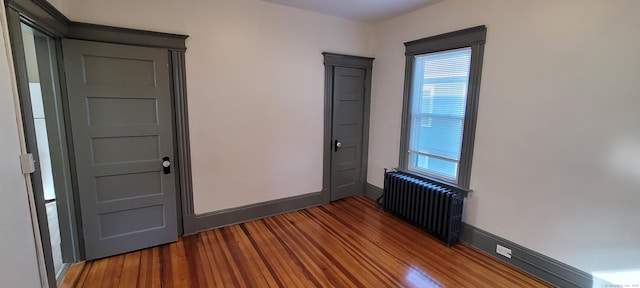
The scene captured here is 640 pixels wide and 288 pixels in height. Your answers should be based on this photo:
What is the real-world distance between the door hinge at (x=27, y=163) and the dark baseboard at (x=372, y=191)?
147 inches

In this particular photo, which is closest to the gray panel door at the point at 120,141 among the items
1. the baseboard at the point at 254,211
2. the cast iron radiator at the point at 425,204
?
the baseboard at the point at 254,211

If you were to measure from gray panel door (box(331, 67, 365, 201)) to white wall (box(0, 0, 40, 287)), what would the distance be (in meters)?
3.12

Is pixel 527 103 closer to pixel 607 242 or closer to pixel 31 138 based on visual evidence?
pixel 607 242

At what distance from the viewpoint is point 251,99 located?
330 cm

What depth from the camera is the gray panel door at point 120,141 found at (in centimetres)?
245

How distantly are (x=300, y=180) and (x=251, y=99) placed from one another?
133cm

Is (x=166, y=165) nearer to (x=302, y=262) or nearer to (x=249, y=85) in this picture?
(x=249, y=85)

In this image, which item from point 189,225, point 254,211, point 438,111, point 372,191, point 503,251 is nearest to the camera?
point 503,251

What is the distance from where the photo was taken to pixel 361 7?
3383mm

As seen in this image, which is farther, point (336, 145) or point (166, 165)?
point (336, 145)

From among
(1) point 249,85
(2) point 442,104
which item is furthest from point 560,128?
(1) point 249,85

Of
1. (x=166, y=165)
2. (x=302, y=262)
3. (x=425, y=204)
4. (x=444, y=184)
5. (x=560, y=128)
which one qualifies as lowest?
(x=302, y=262)

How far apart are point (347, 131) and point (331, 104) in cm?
52

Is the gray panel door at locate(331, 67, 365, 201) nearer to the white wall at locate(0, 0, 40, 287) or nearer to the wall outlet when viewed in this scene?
the wall outlet
